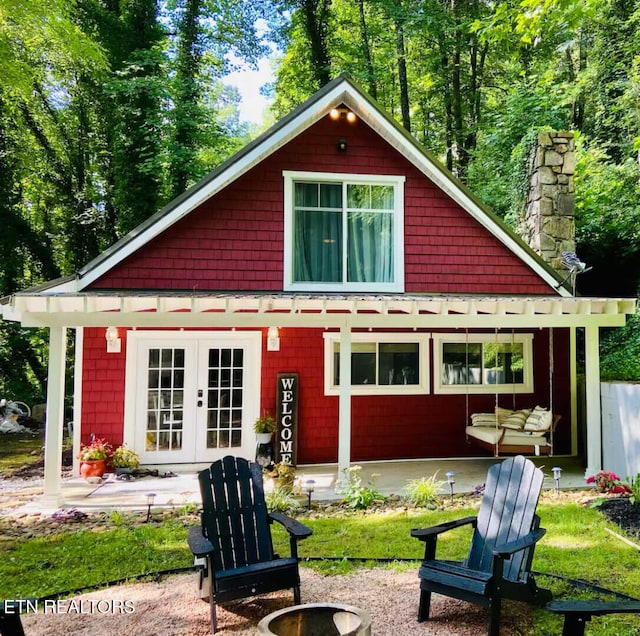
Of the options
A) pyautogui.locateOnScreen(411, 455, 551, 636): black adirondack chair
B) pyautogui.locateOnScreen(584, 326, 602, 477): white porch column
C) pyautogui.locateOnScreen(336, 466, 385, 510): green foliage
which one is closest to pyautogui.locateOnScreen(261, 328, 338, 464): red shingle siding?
pyautogui.locateOnScreen(336, 466, 385, 510): green foliage

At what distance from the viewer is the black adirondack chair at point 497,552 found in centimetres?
305

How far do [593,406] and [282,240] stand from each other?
15.6 feet

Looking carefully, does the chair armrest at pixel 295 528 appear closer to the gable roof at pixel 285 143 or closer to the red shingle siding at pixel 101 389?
the gable roof at pixel 285 143

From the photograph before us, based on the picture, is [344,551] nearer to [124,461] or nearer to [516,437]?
[516,437]

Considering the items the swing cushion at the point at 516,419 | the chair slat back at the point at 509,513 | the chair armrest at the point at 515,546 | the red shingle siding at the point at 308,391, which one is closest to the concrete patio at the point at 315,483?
the red shingle siding at the point at 308,391

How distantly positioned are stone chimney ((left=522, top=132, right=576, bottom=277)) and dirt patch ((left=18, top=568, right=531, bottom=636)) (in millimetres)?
6871

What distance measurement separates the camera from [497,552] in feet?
9.82

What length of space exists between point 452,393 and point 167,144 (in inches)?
431

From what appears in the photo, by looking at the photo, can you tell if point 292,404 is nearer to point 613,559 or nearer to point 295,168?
point 295,168

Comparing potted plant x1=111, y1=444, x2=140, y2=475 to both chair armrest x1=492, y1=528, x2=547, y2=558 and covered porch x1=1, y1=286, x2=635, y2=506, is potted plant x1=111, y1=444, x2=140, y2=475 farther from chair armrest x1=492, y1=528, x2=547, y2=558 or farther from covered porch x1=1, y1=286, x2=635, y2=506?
chair armrest x1=492, y1=528, x2=547, y2=558

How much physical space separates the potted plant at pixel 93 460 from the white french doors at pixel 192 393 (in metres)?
0.48

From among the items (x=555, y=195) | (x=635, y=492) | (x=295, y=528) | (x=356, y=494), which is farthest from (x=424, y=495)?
(x=555, y=195)

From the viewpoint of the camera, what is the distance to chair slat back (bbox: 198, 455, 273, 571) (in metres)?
3.50

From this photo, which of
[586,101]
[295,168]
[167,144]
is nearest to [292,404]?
[295,168]
